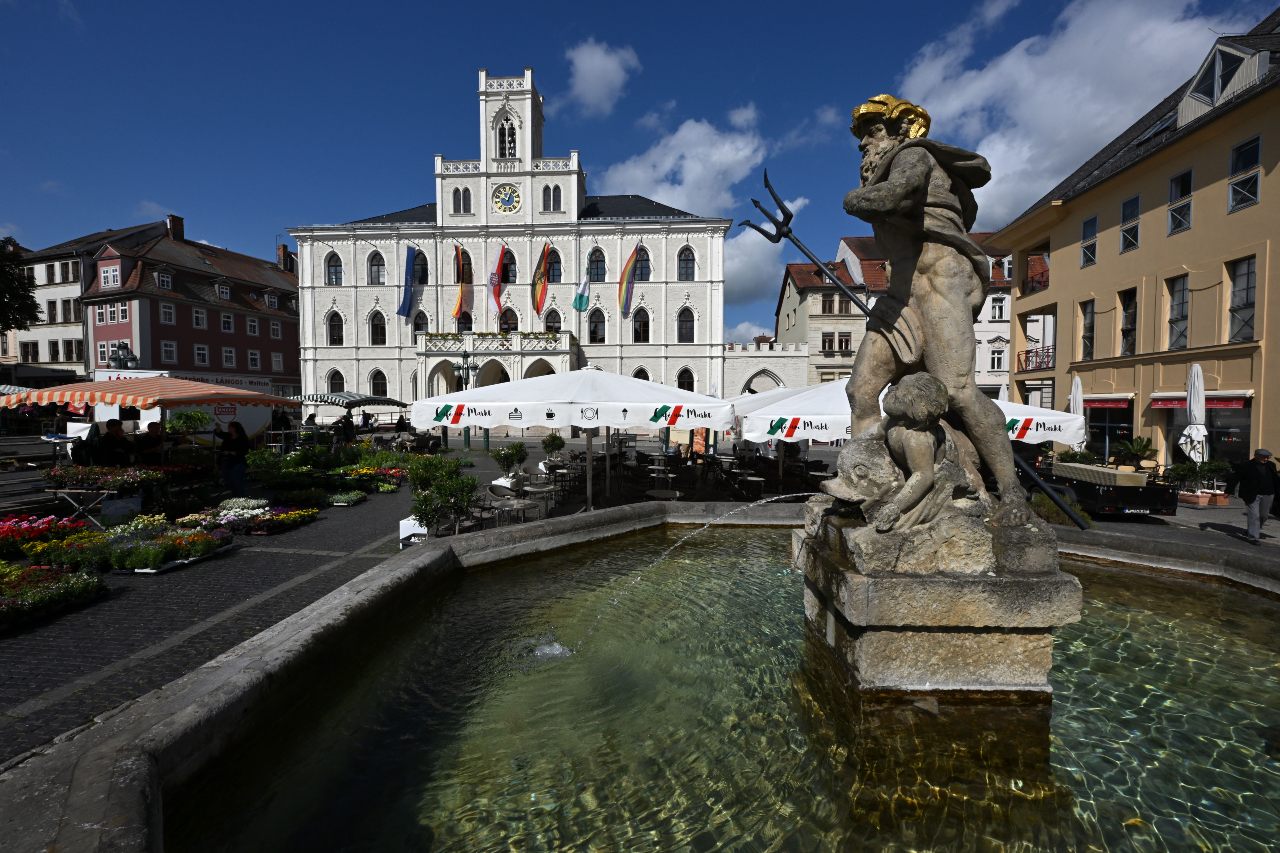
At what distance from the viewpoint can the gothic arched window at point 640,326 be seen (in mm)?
43312

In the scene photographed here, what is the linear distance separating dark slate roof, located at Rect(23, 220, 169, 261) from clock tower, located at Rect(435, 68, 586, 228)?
2424cm

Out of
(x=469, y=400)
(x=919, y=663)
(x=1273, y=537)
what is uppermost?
(x=469, y=400)

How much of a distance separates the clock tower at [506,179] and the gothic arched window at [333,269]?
850 cm

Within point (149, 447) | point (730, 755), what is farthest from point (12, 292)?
point (730, 755)

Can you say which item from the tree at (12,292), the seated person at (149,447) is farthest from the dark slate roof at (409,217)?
the seated person at (149,447)

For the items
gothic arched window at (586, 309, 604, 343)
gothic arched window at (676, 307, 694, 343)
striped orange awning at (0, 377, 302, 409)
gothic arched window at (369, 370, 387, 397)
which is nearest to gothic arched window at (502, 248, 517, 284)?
gothic arched window at (586, 309, 604, 343)

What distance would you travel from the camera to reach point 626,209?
46.2 metres

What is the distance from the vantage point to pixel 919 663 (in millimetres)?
3211

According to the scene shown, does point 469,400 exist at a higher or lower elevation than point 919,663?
higher

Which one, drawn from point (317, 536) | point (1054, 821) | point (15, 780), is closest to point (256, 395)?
point (317, 536)

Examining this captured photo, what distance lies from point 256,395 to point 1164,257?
25.9m

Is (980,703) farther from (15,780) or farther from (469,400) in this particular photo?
(469,400)

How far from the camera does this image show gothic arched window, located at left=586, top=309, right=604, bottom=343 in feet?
142

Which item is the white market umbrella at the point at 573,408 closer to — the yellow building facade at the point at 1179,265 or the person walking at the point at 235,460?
the person walking at the point at 235,460
